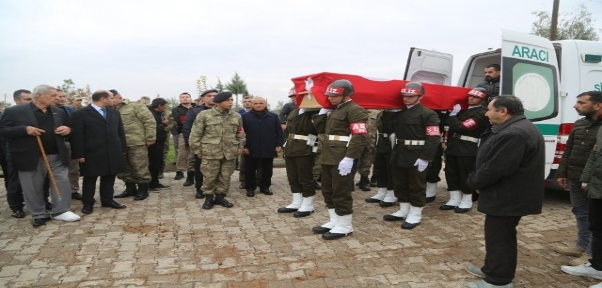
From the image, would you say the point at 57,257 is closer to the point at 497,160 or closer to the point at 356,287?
the point at 356,287

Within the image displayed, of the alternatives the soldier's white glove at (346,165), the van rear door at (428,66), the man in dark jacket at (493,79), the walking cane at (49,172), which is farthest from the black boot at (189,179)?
the man in dark jacket at (493,79)

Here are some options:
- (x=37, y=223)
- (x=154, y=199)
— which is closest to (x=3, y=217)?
(x=37, y=223)

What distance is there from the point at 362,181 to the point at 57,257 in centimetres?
494

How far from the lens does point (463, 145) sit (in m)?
5.50

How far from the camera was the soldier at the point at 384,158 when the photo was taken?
543 cm

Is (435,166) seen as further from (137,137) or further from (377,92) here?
(137,137)

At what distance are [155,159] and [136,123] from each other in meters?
0.91

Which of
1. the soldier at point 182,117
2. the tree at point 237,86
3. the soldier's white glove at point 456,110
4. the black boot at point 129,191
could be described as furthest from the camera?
the tree at point 237,86

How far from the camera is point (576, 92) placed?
5.63m

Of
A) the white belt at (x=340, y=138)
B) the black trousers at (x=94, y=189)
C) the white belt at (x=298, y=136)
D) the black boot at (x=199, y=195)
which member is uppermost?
the white belt at (x=340, y=138)

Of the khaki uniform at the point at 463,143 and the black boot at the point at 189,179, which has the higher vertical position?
the khaki uniform at the point at 463,143

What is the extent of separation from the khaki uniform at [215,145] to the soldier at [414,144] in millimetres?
2455

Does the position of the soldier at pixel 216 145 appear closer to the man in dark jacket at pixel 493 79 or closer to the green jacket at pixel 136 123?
the green jacket at pixel 136 123

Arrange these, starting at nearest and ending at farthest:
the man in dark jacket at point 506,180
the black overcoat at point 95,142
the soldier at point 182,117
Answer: the man in dark jacket at point 506,180 → the black overcoat at point 95,142 → the soldier at point 182,117
